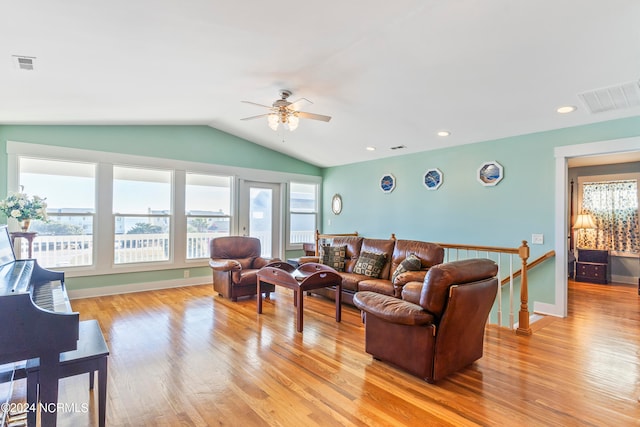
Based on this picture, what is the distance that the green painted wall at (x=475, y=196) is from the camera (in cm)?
436

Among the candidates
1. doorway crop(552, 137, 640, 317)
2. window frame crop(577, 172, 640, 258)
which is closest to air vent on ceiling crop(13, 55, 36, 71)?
doorway crop(552, 137, 640, 317)

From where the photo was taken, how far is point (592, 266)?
260 inches

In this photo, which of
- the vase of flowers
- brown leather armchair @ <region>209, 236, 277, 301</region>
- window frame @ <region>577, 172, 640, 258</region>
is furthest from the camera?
window frame @ <region>577, 172, 640, 258</region>

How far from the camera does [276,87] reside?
4.01 m

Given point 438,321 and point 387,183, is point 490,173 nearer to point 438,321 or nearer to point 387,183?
point 387,183

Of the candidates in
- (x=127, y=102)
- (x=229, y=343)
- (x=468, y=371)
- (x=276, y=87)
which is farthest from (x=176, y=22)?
(x=468, y=371)

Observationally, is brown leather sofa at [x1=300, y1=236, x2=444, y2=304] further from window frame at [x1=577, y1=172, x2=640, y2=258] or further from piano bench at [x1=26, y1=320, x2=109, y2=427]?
window frame at [x1=577, y1=172, x2=640, y2=258]

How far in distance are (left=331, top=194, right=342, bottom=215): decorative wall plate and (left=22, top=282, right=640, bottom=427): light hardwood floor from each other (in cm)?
380

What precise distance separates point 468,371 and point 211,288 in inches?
176

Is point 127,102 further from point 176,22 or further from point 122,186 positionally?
point 176,22

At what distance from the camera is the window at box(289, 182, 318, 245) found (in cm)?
760

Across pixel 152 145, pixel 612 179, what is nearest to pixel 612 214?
pixel 612 179

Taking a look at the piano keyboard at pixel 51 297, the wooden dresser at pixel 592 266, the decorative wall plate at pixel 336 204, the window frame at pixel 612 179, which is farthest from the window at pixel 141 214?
the window frame at pixel 612 179

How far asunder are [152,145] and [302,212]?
3524mm
